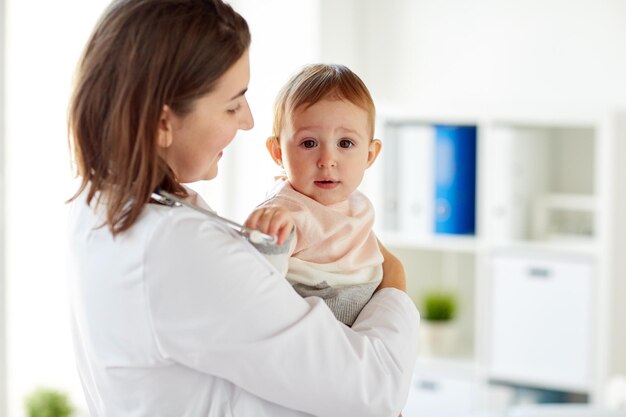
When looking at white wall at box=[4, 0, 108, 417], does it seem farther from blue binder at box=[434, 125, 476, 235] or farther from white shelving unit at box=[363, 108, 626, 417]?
blue binder at box=[434, 125, 476, 235]

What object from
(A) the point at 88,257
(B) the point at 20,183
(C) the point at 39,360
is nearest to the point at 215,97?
(A) the point at 88,257

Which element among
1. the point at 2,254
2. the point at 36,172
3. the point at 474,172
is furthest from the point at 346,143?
the point at 474,172

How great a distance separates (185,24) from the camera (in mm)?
1038

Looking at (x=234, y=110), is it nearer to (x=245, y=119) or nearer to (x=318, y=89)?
(x=245, y=119)

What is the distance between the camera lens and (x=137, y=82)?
1022 millimetres

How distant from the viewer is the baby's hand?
114 cm

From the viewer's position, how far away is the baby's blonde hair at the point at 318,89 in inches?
52.6

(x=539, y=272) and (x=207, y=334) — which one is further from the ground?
(x=207, y=334)

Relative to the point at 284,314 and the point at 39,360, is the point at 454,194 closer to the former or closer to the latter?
the point at 39,360

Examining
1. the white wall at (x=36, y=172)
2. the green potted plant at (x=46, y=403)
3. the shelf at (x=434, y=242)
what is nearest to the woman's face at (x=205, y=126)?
the white wall at (x=36, y=172)

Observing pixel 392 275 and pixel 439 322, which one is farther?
pixel 439 322

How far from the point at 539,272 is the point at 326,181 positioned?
206 cm

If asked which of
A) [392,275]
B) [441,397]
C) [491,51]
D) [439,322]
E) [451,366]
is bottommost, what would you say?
[441,397]

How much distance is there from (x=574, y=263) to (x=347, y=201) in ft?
6.51
